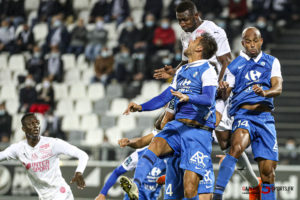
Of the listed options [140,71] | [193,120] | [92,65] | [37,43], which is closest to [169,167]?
[193,120]

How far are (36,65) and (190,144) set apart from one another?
11073 mm

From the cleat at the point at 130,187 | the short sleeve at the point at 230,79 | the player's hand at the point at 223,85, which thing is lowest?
the cleat at the point at 130,187

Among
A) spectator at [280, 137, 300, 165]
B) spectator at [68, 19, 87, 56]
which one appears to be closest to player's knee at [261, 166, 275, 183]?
Result: spectator at [280, 137, 300, 165]

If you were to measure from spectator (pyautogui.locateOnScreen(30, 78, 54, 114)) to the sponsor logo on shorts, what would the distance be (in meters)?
9.27

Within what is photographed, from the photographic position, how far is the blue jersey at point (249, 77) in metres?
6.55

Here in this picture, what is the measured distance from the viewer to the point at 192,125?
233 inches

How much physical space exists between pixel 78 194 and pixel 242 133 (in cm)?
614

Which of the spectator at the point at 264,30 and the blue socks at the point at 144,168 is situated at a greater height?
the spectator at the point at 264,30

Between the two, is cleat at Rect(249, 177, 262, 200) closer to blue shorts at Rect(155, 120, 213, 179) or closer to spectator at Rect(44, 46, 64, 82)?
blue shorts at Rect(155, 120, 213, 179)

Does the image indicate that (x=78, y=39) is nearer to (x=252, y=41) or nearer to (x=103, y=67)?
(x=103, y=67)

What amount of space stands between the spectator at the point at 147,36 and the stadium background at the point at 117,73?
1.7 inches

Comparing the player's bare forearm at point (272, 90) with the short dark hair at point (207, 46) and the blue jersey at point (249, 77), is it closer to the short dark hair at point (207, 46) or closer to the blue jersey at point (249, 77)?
the blue jersey at point (249, 77)

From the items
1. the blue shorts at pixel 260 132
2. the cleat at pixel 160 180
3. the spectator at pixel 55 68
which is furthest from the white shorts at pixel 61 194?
the spectator at pixel 55 68

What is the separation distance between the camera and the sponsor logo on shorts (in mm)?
5844
